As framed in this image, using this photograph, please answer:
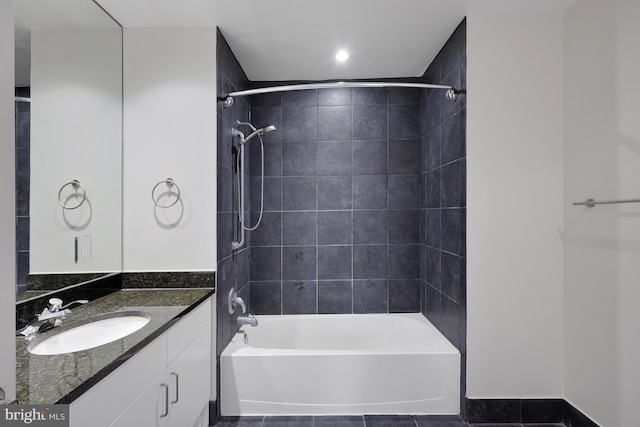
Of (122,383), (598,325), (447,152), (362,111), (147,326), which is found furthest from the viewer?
(362,111)

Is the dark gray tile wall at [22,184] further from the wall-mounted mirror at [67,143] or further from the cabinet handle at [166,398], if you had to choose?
the cabinet handle at [166,398]

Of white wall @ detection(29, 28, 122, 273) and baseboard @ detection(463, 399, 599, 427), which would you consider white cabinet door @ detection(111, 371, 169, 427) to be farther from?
baseboard @ detection(463, 399, 599, 427)

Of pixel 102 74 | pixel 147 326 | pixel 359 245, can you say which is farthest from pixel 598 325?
pixel 102 74

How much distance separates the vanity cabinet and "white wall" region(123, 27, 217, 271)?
1.53ft

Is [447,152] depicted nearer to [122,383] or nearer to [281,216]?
[281,216]

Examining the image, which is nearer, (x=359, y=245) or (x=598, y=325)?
(x=598, y=325)

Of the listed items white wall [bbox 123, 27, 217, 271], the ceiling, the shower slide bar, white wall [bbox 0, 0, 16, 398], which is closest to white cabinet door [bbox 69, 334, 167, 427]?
white wall [bbox 0, 0, 16, 398]

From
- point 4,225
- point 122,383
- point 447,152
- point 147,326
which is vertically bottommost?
point 122,383

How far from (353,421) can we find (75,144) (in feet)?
7.61

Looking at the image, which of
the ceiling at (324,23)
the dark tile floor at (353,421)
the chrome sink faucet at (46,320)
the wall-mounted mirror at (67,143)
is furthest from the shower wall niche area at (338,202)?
the chrome sink faucet at (46,320)

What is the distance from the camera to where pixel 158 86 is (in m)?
2.25

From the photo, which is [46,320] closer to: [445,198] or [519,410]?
[445,198]

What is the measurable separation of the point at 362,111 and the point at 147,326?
2.46 m

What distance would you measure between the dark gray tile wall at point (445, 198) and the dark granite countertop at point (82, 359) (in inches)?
65.7
